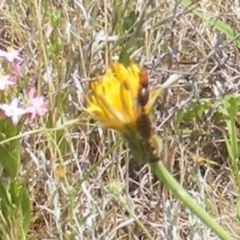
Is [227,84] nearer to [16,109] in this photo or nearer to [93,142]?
[93,142]

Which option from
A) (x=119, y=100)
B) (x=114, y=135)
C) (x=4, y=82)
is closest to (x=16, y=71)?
(x=4, y=82)

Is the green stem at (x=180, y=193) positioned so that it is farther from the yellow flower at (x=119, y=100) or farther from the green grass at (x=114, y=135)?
the green grass at (x=114, y=135)

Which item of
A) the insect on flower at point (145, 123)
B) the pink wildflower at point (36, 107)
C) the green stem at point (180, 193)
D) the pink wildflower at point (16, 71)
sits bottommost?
the pink wildflower at point (36, 107)

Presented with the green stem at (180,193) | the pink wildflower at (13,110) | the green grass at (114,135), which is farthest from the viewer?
the green grass at (114,135)

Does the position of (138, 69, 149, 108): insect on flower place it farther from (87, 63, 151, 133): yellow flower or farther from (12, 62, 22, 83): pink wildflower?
(12, 62, 22, 83): pink wildflower

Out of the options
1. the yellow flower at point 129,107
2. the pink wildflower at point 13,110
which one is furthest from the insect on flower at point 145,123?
the pink wildflower at point 13,110

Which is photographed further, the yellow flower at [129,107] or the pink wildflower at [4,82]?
the pink wildflower at [4,82]

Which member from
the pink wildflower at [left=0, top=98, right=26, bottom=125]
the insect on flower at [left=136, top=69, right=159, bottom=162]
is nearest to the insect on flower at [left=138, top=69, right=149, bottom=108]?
the insect on flower at [left=136, top=69, right=159, bottom=162]
